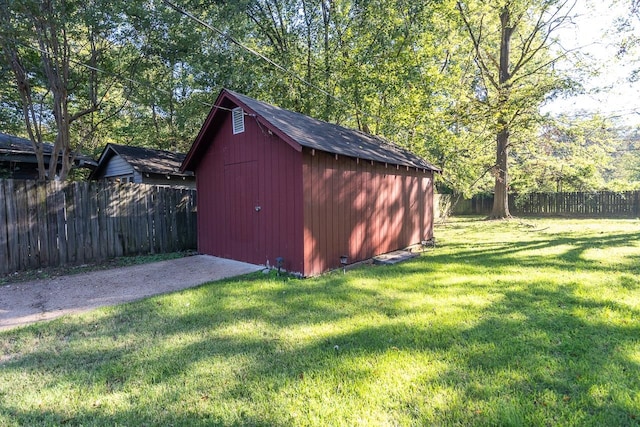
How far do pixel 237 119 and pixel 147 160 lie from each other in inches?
330

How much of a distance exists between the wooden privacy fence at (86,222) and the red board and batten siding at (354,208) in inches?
177

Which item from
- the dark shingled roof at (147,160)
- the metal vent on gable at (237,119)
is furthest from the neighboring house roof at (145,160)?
the metal vent on gable at (237,119)

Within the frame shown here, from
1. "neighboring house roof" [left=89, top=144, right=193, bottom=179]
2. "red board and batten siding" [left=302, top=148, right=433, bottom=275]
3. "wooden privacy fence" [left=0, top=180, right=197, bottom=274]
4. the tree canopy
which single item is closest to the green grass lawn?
"red board and batten siding" [left=302, top=148, right=433, bottom=275]

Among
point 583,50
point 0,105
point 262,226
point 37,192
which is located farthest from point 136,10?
point 583,50

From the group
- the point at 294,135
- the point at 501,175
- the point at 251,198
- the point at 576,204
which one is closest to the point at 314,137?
the point at 294,135

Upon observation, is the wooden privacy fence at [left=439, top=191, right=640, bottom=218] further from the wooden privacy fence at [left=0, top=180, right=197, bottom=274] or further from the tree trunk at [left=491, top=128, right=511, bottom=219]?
the wooden privacy fence at [left=0, top=180, right=197, bottom=274]

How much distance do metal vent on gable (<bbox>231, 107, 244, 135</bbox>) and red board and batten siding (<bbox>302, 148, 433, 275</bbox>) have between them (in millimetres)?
1984

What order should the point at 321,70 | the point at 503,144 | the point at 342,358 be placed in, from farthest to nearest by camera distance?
the point at 503,144, the point at 321,70, the point at 342,358

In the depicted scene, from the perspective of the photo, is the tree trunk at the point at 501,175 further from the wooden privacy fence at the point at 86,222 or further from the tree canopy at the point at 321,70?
the wooden privacy fence at the point at 86,222

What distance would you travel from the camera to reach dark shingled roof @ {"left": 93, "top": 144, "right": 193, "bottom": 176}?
42.5ft

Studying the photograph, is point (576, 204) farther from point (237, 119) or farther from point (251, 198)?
point (237, 119)

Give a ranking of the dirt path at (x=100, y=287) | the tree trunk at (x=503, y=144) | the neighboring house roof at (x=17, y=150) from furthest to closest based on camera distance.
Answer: the tree trunk at (x=503, y=144), the neighboring house roof at (x=17, y=150), the dirt path at (x=100, y=287)

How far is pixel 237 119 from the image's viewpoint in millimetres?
7246

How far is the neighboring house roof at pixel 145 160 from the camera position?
42.5 ft
